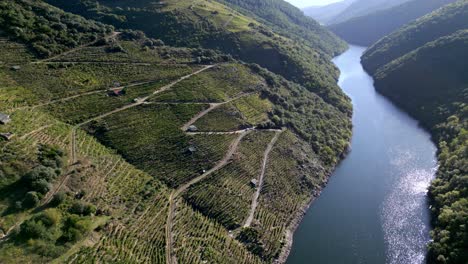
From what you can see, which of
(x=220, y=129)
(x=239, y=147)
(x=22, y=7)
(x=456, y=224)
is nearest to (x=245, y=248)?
(x=239, y=147)

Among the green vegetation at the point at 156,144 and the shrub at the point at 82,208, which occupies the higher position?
the shrub at the point at 82,208

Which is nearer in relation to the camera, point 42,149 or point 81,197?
point 81,197

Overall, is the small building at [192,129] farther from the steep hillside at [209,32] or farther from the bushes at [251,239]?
the steep hillside at [209,32]

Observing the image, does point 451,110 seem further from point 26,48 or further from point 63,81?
point 26,48

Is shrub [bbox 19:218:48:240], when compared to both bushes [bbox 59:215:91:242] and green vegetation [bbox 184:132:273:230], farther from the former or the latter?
green vegetation [bbox 184:132:273:230]

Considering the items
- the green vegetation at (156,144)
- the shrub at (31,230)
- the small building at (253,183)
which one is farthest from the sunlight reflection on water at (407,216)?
the shrub at (31,230)

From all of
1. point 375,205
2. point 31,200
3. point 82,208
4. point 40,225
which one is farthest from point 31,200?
point 375,205
